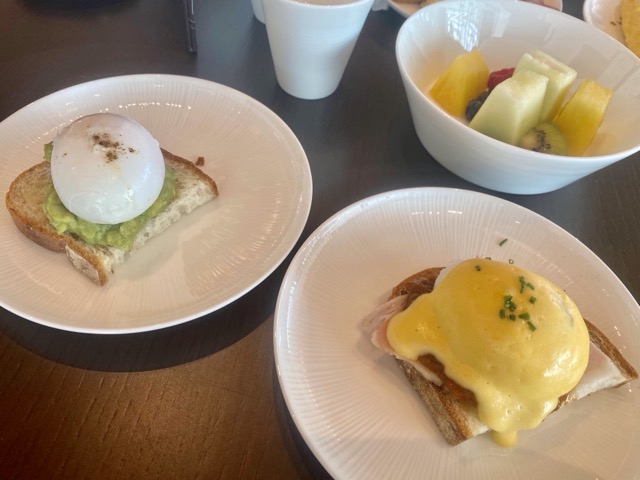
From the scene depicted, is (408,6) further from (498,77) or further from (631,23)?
(631,23)

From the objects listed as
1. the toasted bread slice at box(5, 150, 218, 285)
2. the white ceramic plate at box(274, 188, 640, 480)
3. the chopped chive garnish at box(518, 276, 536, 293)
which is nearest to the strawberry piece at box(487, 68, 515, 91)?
the white ceramic plate at box(274, 188, 640, 480)

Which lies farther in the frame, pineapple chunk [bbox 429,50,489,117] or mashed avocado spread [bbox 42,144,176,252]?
pineapple chunk [bbox 429,50,489,117]

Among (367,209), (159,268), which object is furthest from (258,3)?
(159,268)

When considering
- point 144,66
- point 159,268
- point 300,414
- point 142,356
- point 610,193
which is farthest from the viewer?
point 144,66

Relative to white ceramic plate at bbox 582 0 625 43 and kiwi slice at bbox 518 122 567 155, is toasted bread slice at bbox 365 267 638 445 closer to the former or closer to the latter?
kiwi slice at bbox 518 122 567 155

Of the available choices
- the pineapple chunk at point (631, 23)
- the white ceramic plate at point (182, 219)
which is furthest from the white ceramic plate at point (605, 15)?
the white ceramic plate at point (182, 219)

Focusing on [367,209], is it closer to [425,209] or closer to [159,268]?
[425,209]
